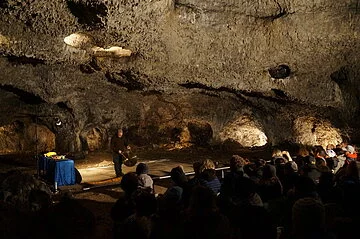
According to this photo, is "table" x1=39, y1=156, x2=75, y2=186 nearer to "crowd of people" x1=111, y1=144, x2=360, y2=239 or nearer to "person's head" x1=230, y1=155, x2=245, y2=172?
"person's head" x1=230, y1=155, x2=245, y2=172


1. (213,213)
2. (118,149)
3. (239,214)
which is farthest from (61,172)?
(239,214)

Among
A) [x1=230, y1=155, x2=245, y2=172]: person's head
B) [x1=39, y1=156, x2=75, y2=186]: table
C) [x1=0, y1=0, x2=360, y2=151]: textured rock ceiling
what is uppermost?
[x1=0, y1=0, x2=360, y2=151]: textured rock ceiling

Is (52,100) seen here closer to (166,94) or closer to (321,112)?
(166,94)

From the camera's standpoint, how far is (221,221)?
3.24 m

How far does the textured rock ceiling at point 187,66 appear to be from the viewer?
1080cm

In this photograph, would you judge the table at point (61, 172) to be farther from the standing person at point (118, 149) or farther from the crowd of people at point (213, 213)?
the crowd of people at point (213, 213)

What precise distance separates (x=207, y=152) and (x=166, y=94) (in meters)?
3.59

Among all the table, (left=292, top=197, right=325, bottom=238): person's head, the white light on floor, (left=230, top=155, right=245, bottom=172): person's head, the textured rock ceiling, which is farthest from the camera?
the white light on floor

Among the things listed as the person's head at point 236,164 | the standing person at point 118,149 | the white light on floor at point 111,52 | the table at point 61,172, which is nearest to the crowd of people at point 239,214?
the person's head at point 236,164

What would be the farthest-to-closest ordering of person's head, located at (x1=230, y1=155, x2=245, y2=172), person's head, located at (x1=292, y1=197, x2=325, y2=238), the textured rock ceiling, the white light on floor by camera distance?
the white light on floor → the textured rock ceiling → person's head, located at (x1=230, y1=155, x2=245, y2=172) → person's head, located at (x1=292, y1=197, x2=325, y2=238)

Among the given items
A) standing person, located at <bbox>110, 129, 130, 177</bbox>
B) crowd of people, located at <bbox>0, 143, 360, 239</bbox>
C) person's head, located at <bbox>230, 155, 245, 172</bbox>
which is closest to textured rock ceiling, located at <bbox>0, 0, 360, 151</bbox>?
standing person, located at <bbox>110, 129, 130, 177</bbox>

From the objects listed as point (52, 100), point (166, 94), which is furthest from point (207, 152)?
point (52, 100)

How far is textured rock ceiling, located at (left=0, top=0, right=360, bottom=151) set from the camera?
35.4 feet

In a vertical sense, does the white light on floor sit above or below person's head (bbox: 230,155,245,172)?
above
